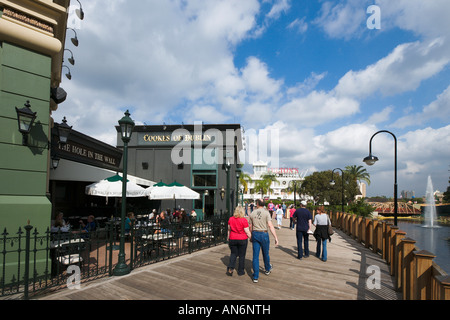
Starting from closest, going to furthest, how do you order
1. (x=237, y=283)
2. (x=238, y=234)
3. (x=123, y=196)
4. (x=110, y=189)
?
1. (x=237, y=283)
2. (x=238, y=234)
3. (x=123, y=196)
4. (x=110, y=189)

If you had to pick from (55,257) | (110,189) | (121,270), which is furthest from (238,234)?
(110,189)

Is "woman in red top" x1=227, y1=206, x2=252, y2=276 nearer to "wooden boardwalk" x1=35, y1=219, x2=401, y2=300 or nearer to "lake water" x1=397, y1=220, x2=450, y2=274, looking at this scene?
"wooden boardwalk" x1=35, y1=219, x2=401, y2=300

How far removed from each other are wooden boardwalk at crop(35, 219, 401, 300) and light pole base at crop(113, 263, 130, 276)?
139 millimetres

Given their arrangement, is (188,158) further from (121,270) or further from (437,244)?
(437,244)

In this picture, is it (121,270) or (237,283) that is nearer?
(237,283)

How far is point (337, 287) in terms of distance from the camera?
4961 millimetres

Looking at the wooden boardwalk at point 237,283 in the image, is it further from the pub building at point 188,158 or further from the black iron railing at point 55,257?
the pub building at point 188,158

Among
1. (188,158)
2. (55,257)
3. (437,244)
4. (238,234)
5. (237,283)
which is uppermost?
(188,158)

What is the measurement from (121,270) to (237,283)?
9.13 ft

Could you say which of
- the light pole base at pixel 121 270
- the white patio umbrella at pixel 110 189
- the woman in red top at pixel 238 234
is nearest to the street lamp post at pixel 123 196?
the light pole base at pixel 121 270

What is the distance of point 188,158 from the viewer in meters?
23.4

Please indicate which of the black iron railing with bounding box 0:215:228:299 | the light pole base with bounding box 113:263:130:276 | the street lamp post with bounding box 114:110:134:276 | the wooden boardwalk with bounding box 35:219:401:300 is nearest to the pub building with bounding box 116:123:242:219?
the black iron railing with bounding box 0:215:228:299

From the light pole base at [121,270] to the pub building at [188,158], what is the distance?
16.8m
